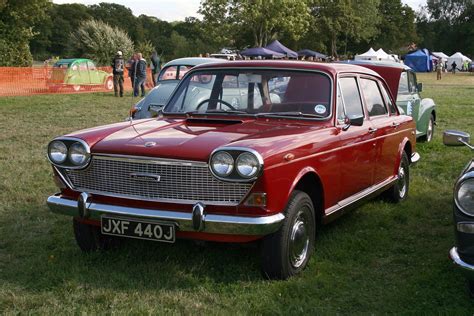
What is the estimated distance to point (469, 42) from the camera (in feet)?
298

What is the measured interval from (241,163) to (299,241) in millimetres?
861

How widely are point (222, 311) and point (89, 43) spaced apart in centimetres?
4243

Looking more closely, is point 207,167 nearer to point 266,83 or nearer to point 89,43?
point 266,83

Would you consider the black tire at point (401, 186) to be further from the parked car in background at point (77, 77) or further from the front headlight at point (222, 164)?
the parked car in background at point (77, 77)

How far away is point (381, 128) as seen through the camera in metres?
5.59

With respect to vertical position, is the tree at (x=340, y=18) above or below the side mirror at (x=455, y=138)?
above

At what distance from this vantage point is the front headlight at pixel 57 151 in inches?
168

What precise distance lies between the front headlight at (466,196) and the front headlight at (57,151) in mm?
2813

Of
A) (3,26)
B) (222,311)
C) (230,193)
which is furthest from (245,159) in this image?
(3,26)

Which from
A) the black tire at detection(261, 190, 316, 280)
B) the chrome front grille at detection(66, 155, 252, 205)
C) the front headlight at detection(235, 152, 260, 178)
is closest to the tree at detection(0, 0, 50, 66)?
the chrome front grille at detection(66, 155, 252, 205)

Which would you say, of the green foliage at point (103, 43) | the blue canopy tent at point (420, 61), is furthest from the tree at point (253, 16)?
the blue canopy tent at point (420, 61)

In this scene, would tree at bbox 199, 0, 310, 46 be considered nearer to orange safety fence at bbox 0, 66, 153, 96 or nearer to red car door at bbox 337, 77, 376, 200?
orange safety fence at bbox 0, 66, 153, 96

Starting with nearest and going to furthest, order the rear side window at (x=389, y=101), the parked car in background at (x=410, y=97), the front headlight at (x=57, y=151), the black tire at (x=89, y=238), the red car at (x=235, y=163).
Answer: the red car at (x=235, y=163) < the front headlight at (x=57, y=151) < the black tire at (x=89, y=238) < the rear side window at (x=389, y=101) < the parked car in background at (x=410, y=97)

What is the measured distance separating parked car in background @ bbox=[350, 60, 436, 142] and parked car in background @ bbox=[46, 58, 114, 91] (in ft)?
58.2
